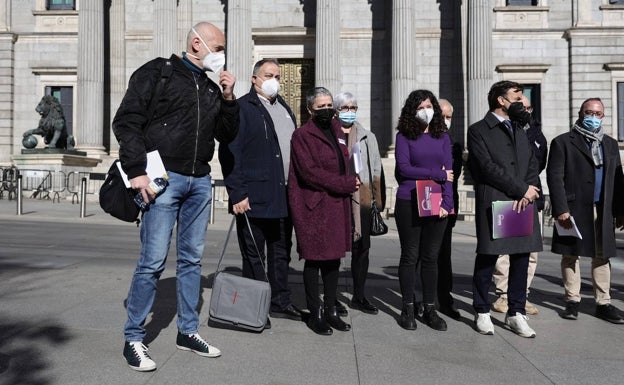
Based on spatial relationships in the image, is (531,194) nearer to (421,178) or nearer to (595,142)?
(421,178)

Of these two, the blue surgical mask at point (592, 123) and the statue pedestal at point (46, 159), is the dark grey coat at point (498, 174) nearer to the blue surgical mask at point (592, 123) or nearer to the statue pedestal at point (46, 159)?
the blue surgical mask at point (592, 123)

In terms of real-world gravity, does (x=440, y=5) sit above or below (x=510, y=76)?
above

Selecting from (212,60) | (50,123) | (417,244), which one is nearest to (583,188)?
(417,244)

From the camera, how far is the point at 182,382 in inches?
136

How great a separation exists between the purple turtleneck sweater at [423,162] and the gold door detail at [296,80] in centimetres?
2099

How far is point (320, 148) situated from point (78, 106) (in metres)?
22.8

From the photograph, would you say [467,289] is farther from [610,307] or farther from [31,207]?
[31,207]

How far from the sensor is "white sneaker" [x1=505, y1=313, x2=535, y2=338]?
480cm

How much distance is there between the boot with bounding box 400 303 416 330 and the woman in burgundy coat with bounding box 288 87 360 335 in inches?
20.6

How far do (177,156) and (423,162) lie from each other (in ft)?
7.76

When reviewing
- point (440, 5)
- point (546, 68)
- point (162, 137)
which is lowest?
point (162, 137)

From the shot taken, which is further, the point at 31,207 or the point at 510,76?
the point at 510,76

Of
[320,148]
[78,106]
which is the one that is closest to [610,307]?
[320,148]

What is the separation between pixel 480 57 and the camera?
906 inches
